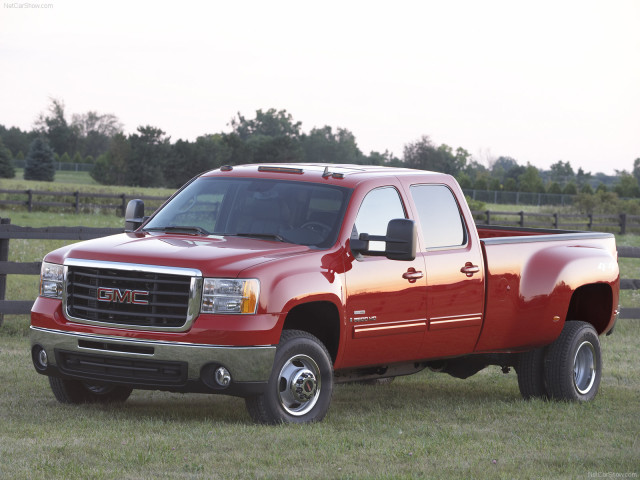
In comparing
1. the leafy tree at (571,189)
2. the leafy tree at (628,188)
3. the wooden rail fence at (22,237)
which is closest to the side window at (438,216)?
the wooden rail fence at (22,237)

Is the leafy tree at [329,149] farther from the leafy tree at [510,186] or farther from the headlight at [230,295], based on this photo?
the headlight at [230,295]

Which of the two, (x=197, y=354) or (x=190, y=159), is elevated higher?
(x=190, y=159)

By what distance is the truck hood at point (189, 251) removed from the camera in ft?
24.7

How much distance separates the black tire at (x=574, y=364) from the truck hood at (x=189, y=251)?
306 cm

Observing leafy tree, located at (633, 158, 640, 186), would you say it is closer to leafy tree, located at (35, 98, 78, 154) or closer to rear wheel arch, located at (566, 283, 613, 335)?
leafy tree, located at (35, 98, 78, 154)

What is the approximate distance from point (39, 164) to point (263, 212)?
299 feet

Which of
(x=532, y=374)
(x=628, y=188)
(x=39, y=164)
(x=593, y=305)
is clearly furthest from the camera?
(x=39, y=164)

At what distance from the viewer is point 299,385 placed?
7.88 meters

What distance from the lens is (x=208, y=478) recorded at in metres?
6.14

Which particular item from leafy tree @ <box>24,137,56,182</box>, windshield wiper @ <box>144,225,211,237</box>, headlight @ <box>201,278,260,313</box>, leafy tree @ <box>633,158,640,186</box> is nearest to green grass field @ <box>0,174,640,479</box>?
headlight @ <box>201,278,260,313</box>

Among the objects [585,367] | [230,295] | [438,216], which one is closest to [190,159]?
[585,367]

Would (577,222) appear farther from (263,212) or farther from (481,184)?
(481,184)

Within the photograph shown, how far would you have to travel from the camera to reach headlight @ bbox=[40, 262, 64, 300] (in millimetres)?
8070

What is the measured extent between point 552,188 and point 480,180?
21.4 ft
